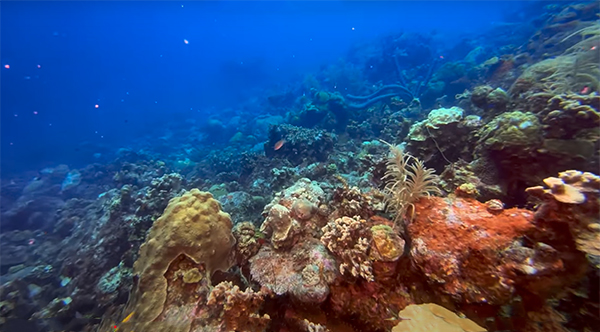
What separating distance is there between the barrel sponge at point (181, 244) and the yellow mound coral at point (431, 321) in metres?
2.63

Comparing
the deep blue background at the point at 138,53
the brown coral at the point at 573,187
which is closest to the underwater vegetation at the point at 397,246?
the brown coral at the point at 573,187

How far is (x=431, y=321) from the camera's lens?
2.38 meters

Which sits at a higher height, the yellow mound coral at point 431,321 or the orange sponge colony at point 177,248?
the orange sponge colony at point 177,248

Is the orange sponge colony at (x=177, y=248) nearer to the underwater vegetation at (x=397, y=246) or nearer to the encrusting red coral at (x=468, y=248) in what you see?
the underwater vegetation at (x=397, y=246)

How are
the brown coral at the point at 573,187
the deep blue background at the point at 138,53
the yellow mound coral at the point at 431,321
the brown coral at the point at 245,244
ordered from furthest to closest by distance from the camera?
the deep blue background at the point at 138,53 < the brown coral at the point at 245,244 < the yellow mound coral at the point at 431,321 < the brown coral at the point at 573,187

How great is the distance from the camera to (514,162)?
12.7 ft

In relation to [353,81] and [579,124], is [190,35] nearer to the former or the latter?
[353,81]

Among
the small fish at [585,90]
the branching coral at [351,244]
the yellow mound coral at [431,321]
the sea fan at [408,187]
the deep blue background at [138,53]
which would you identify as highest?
the deep blue background at [138,53]

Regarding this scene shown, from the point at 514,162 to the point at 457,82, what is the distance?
14.3m

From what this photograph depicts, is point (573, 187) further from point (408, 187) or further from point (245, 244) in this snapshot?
point (245, 244)

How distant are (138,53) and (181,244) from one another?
153994mm

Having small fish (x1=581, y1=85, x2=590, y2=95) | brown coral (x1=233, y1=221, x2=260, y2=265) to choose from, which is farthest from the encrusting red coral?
small fish (x1=581, y1=85, x2=590, y2=95)

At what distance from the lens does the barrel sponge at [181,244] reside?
3.16m

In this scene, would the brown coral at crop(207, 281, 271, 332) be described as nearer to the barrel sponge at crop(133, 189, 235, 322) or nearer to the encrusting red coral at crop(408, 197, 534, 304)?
the barrel sponge at crop(133, 189, 235, 322)
